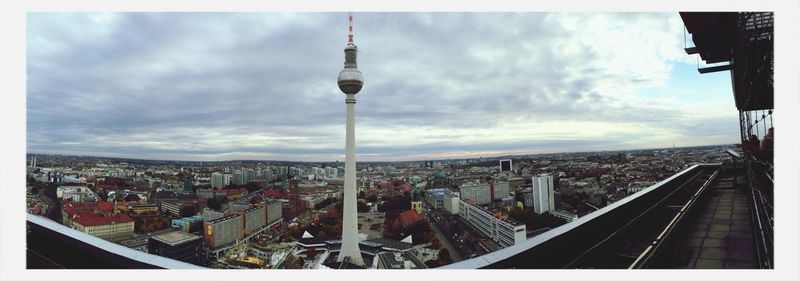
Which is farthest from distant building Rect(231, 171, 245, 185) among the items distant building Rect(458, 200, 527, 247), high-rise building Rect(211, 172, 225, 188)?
distant building Rect(458, 200, 527, 247)

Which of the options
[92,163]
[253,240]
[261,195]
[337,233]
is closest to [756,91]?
[92,163]

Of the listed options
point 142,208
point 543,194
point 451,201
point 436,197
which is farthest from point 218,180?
point 543,194

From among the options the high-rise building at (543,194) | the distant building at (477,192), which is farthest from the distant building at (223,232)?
the high-rise building at (543,194)

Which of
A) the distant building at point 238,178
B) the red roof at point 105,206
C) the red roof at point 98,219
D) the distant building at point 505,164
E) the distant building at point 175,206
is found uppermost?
the distant building at point 505,164

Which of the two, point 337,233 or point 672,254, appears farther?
point 337,233

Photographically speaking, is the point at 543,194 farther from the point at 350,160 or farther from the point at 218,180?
the point at 218,180

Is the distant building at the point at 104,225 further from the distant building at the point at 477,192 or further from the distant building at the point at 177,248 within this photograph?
the distant building at the point at 477,192

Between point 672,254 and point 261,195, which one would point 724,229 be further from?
point 261,195
